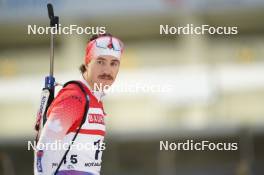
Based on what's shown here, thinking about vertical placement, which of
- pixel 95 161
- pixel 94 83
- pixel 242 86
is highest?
pixel 242 86

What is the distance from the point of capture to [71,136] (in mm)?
4164

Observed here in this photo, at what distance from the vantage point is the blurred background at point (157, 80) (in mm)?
10227

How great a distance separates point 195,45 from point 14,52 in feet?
13.9

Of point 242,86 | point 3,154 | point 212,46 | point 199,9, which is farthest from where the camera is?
point 212,46

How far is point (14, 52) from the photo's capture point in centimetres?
1595

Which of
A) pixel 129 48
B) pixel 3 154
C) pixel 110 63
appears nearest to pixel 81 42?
pixel 129 48

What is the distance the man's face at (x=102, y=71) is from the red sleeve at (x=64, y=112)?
0.15m

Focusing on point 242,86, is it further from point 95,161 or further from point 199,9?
point 95,161

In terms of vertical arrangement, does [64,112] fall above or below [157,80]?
below
